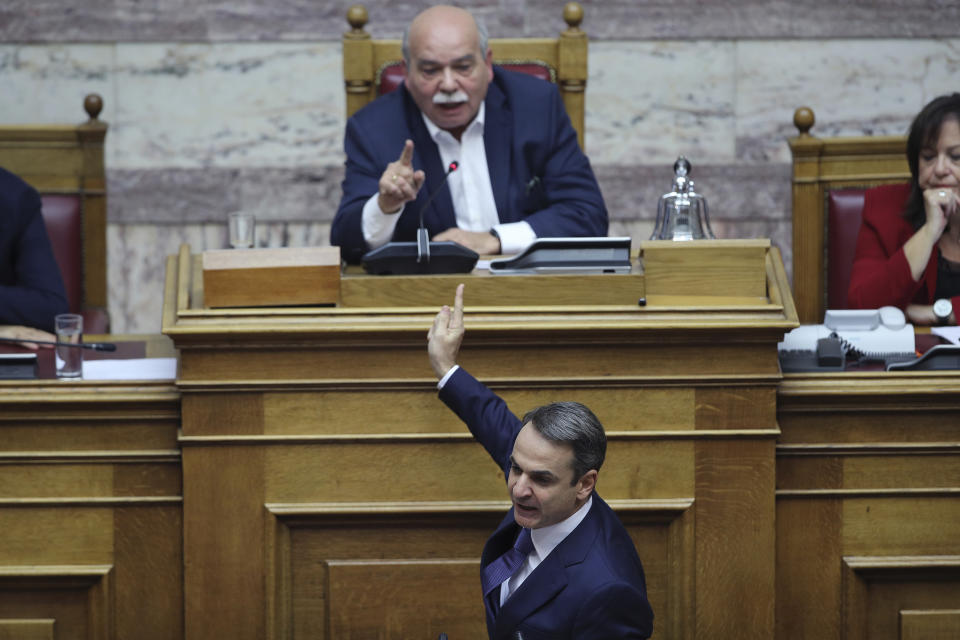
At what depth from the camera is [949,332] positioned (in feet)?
9.13

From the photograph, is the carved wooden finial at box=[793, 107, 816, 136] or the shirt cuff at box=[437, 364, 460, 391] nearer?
the shirt cuff at box=[437, 364, 460, 391]

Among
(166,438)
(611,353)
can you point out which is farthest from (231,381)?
(611,353)

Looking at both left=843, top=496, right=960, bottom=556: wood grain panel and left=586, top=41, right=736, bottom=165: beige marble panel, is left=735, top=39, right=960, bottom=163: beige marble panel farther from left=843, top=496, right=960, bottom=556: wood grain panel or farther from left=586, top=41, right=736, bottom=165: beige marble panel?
left=843, top=496, right=960, bottom=556: wood grain panel

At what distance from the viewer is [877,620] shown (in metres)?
2.46

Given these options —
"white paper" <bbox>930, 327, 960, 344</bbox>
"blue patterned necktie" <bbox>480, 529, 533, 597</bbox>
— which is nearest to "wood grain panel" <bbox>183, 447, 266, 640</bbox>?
"blue patterned necktie" <bbox>480, 529, 533, 597</bbox>

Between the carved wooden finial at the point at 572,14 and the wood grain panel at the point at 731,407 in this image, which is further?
the carved wooden finial at the point at 572,14

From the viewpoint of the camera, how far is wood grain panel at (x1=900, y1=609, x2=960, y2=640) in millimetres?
2441

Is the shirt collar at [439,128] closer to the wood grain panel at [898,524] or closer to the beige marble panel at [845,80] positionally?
the wood grain panel at [898,524]

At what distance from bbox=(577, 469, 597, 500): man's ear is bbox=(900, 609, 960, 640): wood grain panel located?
Result: 81 cm

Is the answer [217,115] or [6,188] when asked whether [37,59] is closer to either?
[217,115]

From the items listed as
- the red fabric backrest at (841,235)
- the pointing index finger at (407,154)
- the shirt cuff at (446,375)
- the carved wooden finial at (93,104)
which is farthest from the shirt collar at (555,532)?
the carved wooden finial at (93,104)

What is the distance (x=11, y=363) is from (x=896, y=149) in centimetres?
242

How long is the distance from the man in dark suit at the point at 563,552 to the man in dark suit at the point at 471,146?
4.06 feet

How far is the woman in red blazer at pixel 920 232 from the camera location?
3158 millimetres
